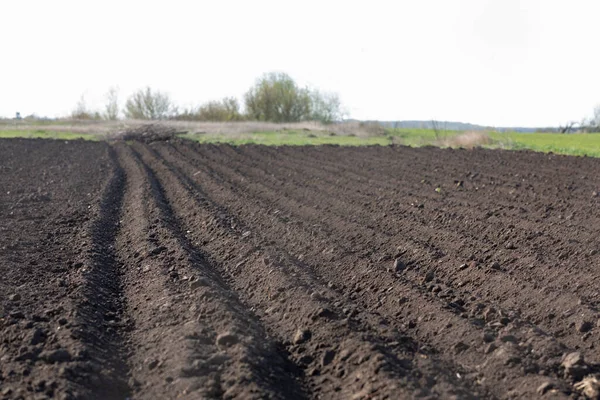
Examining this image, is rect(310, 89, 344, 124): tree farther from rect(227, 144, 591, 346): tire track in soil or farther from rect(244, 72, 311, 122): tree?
rect(227, 144, 591, 346): tire track in soil

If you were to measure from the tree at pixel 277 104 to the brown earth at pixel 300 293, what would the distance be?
57598 millimetres

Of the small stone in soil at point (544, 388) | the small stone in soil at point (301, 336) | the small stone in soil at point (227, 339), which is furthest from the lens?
the small stone in soil at point (301, 336)

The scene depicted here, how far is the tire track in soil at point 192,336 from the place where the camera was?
452cm

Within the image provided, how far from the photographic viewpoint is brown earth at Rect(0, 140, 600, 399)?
464 centimetres

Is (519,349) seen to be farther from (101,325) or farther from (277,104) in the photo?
(277,104)

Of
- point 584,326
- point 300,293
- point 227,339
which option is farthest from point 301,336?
point 584,326

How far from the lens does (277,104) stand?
7156 centimetres

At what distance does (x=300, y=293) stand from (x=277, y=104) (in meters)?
66.1

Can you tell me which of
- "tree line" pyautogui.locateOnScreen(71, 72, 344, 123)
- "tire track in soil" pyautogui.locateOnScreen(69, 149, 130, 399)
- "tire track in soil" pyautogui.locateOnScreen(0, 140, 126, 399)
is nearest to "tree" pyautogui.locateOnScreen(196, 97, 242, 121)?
"tree line" pyautogui.locateOnScreen(71, 72, 344, 123)

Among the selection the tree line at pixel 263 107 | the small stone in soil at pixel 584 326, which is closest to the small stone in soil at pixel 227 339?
the small stone in soil at pixel 584 326

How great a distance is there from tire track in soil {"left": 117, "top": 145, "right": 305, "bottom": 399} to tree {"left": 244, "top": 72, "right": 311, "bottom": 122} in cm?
6324

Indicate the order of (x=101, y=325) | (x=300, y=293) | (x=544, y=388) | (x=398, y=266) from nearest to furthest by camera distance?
1. (x=544, y=388)
2. (x=101, y=325)
3. (x=300, y=293)
4. (x=398, y=266)

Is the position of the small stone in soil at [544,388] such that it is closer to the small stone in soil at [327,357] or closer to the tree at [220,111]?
the small stone in soil at [327,357]

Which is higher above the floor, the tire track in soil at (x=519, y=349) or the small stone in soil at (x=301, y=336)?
the tire track in soil at (x=519, y=349)
